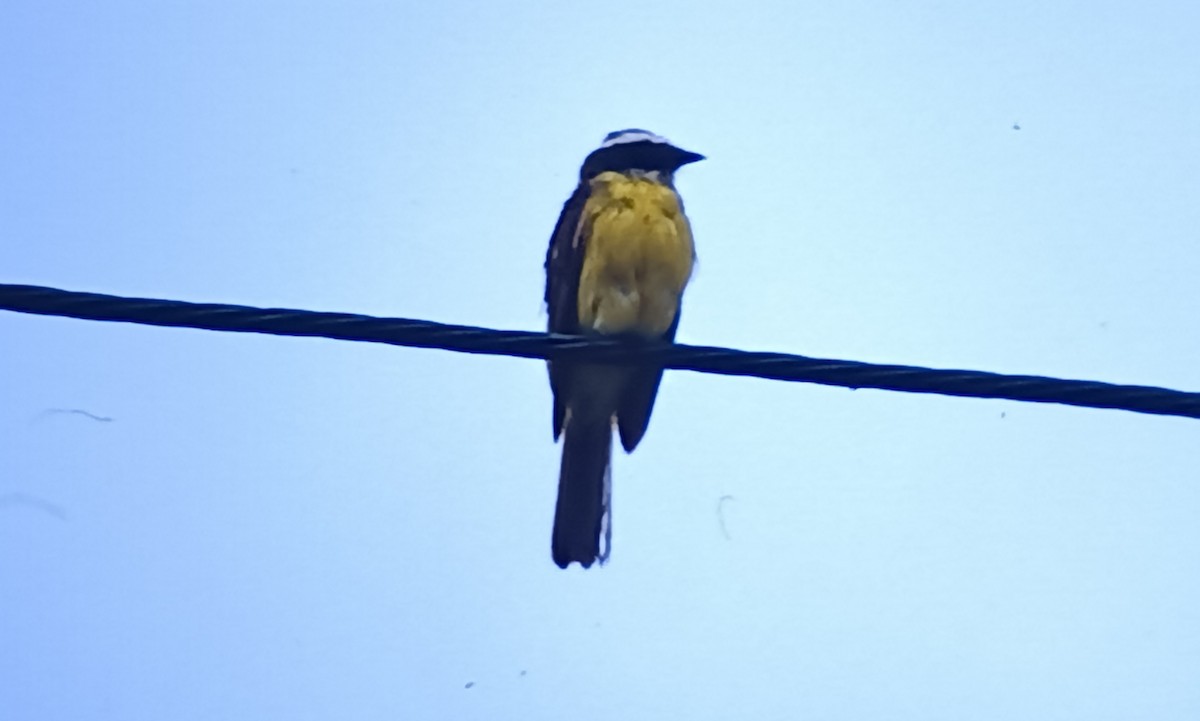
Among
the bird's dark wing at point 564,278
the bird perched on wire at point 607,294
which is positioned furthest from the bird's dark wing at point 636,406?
the bird's dark wing at point 564,278

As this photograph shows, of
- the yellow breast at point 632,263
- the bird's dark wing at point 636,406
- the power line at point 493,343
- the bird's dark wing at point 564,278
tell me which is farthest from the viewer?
the bird's dark wing at point 636,406

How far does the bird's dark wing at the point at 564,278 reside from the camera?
4766 millimetres

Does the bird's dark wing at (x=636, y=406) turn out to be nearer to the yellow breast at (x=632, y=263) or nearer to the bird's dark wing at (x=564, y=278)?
the bird's dark wing at (x=564, y=278)

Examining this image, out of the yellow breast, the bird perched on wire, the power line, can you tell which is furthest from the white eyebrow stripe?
the power line

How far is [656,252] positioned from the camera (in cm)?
461

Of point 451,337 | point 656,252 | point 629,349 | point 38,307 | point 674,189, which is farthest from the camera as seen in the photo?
point 674,189

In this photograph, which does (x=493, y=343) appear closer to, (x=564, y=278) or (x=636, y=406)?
(x=564, y=278)

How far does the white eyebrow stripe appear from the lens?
16.9 feet

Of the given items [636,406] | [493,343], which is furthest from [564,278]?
[493,343]

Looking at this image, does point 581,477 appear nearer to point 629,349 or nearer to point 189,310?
point 629,349

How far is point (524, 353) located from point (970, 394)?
85 cm

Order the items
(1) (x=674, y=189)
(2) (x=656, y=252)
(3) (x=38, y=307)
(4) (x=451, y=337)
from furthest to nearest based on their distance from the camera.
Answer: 1. (1) (x=674, y=189)
2. (2) (x=656, y=252)
3. (4) (x=451, y=337)
4. (3) (x=38, y=307)

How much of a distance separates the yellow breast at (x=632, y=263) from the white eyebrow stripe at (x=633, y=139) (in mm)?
443

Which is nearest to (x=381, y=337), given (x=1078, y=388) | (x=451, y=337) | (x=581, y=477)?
(x=451, y=337)
